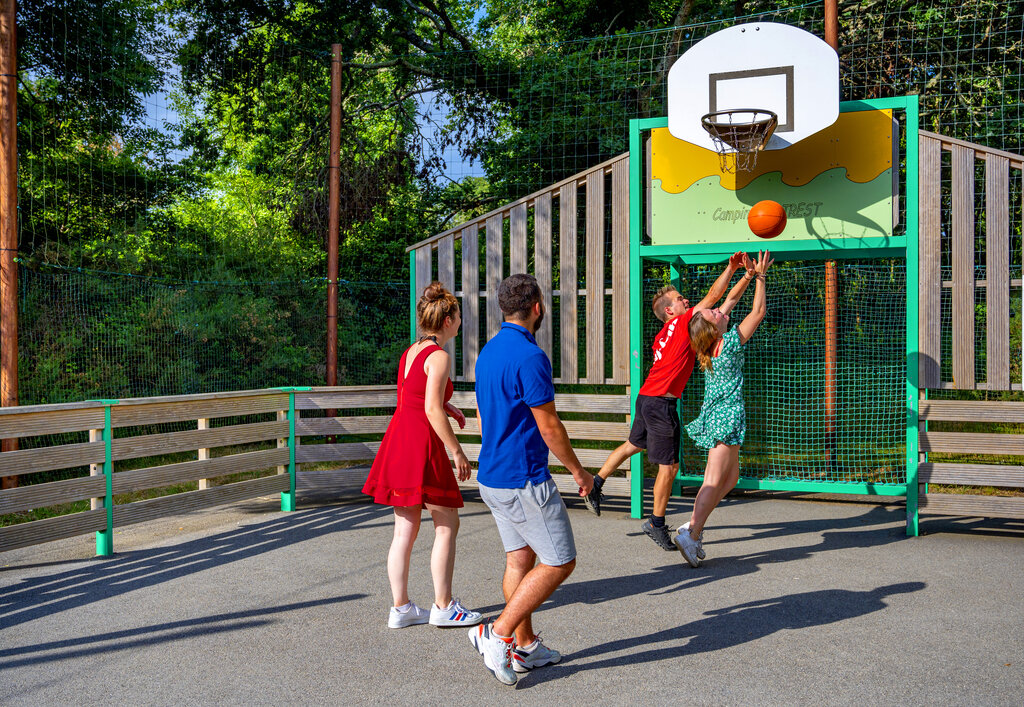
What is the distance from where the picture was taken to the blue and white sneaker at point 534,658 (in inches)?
151

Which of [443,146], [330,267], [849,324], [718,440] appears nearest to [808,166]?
[718,440]

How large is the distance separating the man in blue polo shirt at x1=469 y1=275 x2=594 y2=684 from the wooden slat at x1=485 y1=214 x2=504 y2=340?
4.22 m

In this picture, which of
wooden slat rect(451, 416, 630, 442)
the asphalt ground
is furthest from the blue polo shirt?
wooden slat rect(451, 416, 630, 442)

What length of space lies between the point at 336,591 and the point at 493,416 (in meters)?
2.12

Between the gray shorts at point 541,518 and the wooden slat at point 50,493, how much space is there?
3.66 m

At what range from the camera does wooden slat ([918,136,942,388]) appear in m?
6.61

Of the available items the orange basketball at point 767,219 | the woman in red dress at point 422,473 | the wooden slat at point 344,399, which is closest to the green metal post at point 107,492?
the wooden slat at point 344,399

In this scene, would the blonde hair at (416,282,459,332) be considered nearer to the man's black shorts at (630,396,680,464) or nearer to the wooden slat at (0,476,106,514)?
the man's black shorts at (630,396,680,464)

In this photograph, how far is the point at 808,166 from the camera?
687cm

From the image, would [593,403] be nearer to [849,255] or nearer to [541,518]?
[849,255]

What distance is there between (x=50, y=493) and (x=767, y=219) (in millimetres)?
5673

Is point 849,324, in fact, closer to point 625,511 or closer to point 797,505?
point 797,505

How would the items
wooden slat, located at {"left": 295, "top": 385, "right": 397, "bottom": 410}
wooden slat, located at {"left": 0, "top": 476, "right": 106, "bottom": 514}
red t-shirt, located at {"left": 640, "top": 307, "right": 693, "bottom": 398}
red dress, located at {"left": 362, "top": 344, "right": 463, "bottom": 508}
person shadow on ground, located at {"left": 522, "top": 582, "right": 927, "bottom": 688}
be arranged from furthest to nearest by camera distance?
wooden slat, located at {"left": 295, "top": 385, "right": 397, "bottom": 410} → red t-shirt, located at {"left": 640, "top": 307, "right": 693, "bottom": 398} → wooden slat, located at {"left": 0, "top": 476, "right": 106, "bottom": 514} → red dress, located at {"left": 362, "top": 344, "right": 463, "bottom": 508} → person shadow on ground, located at {"left": 522, "top": 582, "right": 927, "bottom": 688}

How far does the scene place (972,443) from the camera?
6.56m
